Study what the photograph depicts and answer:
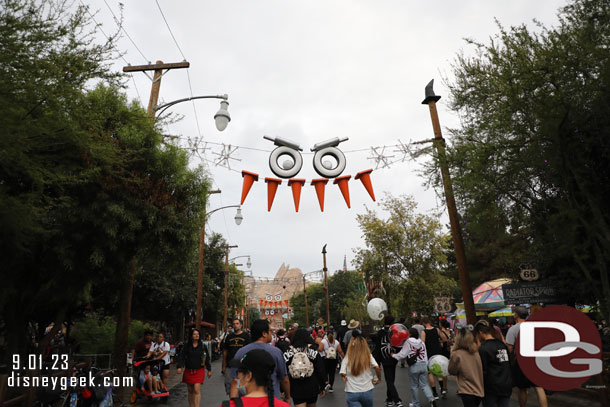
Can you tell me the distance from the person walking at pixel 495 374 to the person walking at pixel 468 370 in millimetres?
157

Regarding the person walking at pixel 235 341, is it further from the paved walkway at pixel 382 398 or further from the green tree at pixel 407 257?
the green tree at pixel 407 257

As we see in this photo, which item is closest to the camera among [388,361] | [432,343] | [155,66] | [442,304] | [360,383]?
[360,383]

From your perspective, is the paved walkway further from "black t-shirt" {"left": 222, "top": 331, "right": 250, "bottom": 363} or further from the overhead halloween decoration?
the overhead halloween decoration

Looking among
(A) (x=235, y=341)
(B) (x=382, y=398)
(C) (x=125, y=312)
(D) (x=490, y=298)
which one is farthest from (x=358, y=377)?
(D) (x=490, y=298)

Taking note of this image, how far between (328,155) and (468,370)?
657 cm

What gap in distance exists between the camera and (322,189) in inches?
435

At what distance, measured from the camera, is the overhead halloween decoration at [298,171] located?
10.9 m

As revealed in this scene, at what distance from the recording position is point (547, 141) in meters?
8.20

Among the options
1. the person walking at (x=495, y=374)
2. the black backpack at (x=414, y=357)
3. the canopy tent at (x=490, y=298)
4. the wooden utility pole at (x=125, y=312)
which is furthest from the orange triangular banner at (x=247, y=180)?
the canopy tent at (x=490, y=298)

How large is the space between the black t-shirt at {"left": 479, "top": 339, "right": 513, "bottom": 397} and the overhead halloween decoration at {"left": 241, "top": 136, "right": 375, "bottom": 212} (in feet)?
18.3

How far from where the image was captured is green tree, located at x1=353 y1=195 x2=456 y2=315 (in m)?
26.9

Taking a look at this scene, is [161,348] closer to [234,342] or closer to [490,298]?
[234,342]

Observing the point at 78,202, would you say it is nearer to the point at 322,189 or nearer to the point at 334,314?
the point at 322,189

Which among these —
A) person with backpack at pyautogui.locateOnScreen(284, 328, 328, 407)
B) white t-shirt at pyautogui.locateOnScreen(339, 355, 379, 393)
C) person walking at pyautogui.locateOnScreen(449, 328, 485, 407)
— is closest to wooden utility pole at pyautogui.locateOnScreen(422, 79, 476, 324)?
person walking at pyautogui.locateOnScreen(449, 328, 485, 407)
